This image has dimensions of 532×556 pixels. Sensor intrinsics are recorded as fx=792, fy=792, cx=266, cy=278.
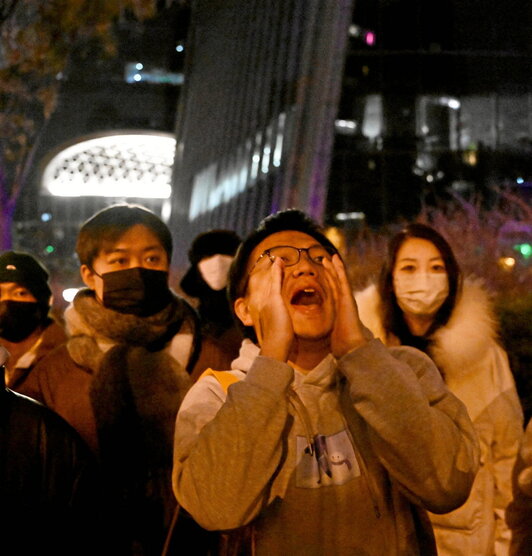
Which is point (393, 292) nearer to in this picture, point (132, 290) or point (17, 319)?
point (132, 290)

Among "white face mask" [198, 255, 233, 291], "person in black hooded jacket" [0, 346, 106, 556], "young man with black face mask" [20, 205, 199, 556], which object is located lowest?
"person in black hooded jacket" [0, 346, 106, 556]

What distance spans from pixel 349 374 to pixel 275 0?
20195 mm

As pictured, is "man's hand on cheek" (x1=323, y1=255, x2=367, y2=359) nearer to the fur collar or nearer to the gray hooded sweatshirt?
the gray hooded sweatshirt

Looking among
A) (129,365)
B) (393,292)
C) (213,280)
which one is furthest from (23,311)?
(393,292)

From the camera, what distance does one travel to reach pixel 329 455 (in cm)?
201

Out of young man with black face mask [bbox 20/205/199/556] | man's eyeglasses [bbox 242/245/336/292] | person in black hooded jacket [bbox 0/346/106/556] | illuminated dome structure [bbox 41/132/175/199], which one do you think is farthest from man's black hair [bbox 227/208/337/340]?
illuminated dome structure [bbox 41/132/175/199]

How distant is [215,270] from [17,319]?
3.69 feet

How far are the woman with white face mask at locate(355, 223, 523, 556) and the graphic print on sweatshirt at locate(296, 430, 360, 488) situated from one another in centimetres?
125

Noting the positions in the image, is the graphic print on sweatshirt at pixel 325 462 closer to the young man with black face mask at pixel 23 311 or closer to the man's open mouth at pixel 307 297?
the man's open mouth at pixel 307 297

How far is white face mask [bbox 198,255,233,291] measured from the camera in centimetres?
447

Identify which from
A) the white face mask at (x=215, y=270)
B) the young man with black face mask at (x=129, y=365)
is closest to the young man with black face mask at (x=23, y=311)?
the young man with black face mask at (x=129, y=365)

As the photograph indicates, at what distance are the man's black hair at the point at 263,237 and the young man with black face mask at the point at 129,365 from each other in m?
0.87

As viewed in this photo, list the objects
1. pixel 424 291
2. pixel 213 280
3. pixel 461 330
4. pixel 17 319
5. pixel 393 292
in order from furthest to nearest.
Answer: pixel 213 280 → pixel 17 319 → pixel 393 292 → pixel 424 291 → pixel 461 330

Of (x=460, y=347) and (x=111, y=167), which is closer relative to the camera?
(x=460, y=347)
